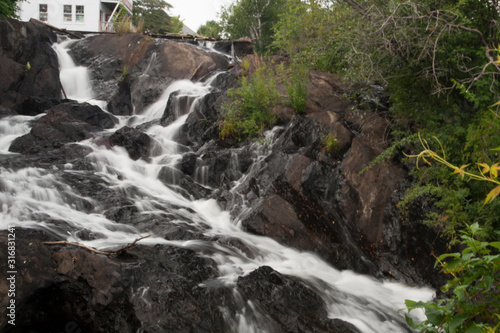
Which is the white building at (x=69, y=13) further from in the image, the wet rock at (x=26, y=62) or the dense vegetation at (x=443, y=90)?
the dense vegetation at (x=443, y=90)

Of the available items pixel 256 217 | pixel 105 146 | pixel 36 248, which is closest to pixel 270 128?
pixel 256 217

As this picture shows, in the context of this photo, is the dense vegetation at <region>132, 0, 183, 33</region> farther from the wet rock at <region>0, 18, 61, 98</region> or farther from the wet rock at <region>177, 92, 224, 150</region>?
the wet rock at <region>177, 92, 224, 150</region>

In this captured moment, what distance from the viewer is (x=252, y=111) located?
10.2m

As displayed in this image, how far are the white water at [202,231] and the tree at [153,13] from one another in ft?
97.1

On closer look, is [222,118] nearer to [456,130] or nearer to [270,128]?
[270,128]

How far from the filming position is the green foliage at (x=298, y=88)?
973cm

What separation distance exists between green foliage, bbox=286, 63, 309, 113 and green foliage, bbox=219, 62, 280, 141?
440mm

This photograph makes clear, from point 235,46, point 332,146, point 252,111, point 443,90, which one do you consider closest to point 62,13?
point 235,46

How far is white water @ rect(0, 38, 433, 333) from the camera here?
5353mm

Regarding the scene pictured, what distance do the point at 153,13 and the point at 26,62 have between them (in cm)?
2462

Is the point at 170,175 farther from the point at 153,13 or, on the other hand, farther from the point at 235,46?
the point at 153,13

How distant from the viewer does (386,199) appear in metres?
7.53

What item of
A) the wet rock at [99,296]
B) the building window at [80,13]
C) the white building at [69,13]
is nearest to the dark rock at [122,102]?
the wet rock at [99,296]

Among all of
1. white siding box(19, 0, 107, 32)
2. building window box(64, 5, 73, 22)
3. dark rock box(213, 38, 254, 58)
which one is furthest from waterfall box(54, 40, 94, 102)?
building window box(64, 5, 73, 22)
